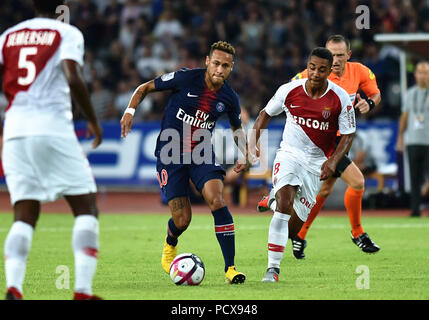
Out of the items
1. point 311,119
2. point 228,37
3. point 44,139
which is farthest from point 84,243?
point 228,37

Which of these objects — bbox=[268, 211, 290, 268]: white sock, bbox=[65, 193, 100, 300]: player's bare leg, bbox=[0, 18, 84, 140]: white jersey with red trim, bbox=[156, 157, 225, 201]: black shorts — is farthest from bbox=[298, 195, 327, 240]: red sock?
bbox=[0, 18, 84, 140]: white jersey with red trim

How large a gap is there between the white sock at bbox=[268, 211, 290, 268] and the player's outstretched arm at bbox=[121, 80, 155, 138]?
161cm

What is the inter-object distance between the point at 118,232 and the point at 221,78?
5627 millimetres

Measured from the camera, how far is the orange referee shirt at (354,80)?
33.1 ft

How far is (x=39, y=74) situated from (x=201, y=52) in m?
16.4

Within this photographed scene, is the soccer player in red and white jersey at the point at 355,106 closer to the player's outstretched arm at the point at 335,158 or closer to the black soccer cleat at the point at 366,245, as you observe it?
the black soccer cleat at the point at 366,245

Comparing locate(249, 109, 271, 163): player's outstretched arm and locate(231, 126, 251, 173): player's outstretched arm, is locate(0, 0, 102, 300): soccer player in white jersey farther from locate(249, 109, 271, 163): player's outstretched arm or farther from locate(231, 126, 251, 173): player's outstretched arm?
locate(249, 109, 271, 163): player's outstretched arm

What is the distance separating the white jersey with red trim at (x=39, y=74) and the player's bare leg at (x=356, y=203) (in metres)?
4.92

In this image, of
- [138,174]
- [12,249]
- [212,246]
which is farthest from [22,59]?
[138,174]

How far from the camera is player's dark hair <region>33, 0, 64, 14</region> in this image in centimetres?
602

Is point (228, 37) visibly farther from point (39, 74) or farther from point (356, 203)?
point (39, 74)

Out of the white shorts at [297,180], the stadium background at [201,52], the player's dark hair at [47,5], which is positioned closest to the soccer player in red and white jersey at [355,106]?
the white shorts at [297,180]
